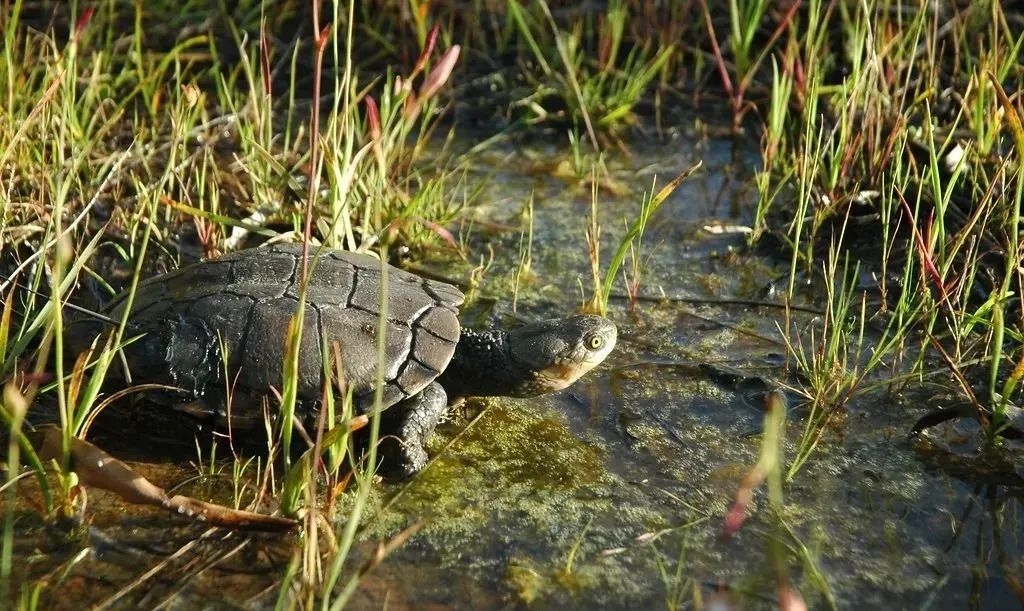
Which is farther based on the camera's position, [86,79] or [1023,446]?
[86,79]

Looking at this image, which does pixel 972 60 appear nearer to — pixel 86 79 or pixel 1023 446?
pixel 1023 446

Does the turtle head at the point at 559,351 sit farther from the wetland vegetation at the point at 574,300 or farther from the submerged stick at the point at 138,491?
the submerged stick at the point at 138,491

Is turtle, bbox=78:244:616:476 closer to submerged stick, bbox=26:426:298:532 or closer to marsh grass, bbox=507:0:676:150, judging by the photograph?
submerged stick, bbox=26:426:298:532

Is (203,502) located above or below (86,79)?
below

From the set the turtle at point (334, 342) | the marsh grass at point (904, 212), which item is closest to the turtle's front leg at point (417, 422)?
the turtle at point (334, 342)

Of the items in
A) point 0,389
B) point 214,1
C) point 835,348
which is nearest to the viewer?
point 0,389

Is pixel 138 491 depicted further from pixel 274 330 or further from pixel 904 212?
pixel 904 212

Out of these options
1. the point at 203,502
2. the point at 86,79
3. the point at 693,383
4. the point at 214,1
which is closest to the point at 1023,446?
the point at 693,383
